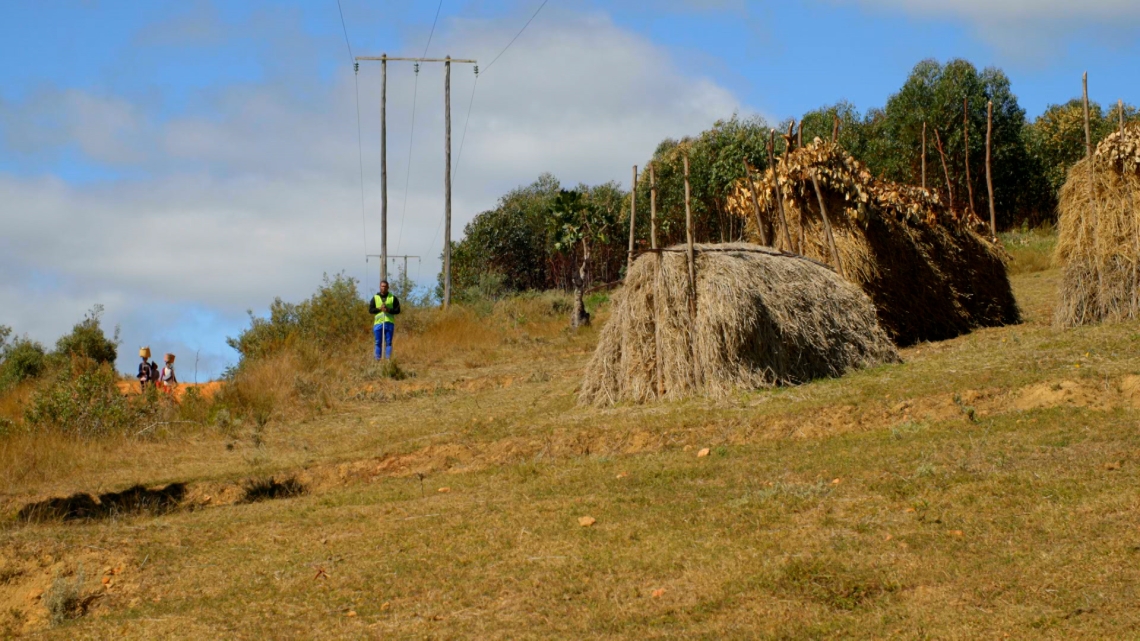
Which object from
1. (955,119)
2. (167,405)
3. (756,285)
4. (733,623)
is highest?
(955,119)

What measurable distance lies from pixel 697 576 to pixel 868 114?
46365mm

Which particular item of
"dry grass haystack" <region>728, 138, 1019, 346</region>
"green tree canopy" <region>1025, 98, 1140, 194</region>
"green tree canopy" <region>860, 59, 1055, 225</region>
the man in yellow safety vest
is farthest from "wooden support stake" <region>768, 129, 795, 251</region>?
"green tree canopy" <region>1025, 98, 1140, 194</region>

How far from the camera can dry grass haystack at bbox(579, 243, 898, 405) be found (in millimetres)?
13492

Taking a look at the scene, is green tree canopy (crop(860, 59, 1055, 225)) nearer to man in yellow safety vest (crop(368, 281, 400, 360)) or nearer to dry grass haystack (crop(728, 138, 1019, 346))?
dry grass haystack (crop(728, 138, 1019, 346))

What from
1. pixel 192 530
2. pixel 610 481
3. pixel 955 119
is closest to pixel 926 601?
pixel 610 481

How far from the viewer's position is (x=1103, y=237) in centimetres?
1518

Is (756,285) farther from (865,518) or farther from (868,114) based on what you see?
(868,114)

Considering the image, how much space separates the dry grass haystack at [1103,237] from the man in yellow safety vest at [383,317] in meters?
12.0

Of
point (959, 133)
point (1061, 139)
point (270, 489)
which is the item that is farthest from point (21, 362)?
point (1061, 139)

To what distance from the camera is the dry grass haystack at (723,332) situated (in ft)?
44.3

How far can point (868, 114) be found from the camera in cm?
5041

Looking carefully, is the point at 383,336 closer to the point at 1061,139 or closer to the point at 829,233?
the point at 829,233

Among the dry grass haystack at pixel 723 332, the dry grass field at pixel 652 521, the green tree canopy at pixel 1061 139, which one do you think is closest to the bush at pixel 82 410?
the dry grass field at pixel 652 521

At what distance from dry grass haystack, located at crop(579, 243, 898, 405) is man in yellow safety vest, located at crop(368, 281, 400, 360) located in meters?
8.52
